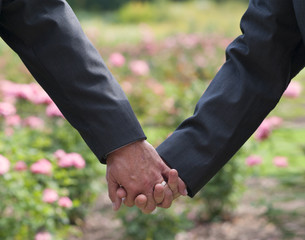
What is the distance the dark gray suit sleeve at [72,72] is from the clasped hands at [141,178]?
0.17ft

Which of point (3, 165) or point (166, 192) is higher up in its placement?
point (166, 192)

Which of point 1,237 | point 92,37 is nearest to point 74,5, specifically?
point 92,37

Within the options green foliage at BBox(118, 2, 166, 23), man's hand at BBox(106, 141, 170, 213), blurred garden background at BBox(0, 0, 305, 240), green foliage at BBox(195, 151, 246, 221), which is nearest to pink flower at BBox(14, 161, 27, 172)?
blurred garden background at BBox(0, 0, 305, 240)

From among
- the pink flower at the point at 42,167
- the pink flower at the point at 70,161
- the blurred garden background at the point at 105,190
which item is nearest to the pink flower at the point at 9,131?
the blurred garden background at the point at 105,190

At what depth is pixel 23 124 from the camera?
440 cm

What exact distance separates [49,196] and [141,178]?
1063 millimetres

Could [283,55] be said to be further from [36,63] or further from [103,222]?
[103,222]

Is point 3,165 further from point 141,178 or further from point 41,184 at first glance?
point 141,178

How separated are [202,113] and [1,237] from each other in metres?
1.38

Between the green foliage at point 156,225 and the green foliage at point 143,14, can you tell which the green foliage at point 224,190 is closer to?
the green foliage at point 156,225

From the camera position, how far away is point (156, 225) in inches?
137

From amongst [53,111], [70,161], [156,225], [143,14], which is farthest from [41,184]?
[143,14]

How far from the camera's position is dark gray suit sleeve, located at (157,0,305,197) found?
86.7 inches

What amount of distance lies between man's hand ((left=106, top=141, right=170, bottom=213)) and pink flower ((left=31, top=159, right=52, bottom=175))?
3.48 feet
